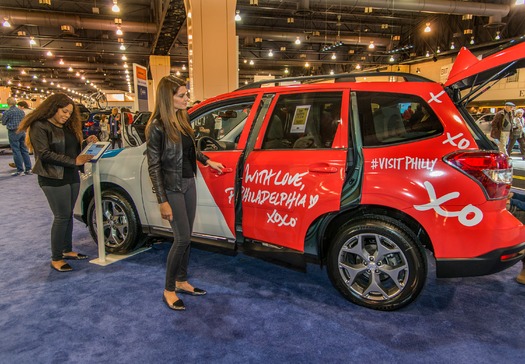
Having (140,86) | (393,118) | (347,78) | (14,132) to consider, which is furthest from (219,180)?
(140,86)

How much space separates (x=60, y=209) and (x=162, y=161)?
164 cm

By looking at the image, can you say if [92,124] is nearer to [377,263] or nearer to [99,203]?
[99,203]

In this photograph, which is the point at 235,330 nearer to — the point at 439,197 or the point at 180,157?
the point at 180,157

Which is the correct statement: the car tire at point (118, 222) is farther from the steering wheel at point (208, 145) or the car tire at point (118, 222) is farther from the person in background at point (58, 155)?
the steering wheel at point (208, 145)

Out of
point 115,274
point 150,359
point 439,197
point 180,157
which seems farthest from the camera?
point 115,274

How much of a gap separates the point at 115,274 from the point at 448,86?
10.8 ft

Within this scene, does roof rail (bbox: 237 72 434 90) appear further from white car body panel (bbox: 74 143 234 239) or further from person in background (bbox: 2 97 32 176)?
person in background (bbox: 2 97 32 176)

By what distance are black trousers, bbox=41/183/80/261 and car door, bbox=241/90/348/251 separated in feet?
6.04

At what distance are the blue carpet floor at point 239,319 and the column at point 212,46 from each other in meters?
6.28

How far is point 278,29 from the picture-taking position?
1995 cm

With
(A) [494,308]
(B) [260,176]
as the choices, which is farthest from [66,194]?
(A) [494,308]

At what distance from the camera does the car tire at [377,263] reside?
8.45 ft

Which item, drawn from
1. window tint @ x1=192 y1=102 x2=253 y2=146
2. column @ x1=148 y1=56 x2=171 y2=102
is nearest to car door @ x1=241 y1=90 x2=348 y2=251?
window tint @ x1=192 y1=102 x2=253 y2=146

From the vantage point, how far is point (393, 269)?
267 centimetres
